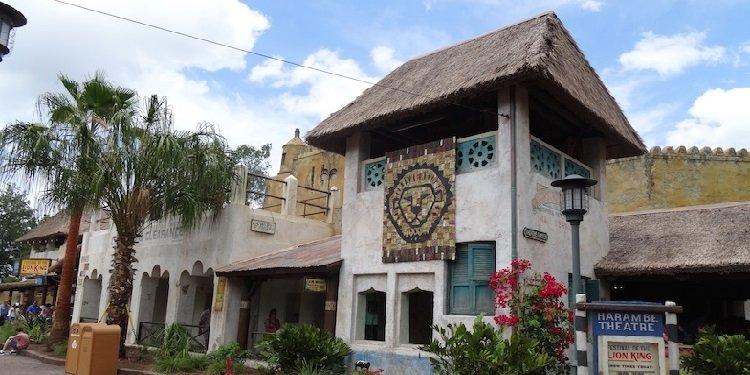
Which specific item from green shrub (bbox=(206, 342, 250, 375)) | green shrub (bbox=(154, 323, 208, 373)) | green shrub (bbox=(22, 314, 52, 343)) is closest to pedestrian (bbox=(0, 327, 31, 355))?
green shrub (bbox=(22, 314, 52, 343))

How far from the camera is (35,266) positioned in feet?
103

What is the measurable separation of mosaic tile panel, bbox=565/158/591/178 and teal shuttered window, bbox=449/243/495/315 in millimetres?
3050

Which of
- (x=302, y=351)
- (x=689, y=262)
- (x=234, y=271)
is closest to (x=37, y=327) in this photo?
(x=234, y=271)

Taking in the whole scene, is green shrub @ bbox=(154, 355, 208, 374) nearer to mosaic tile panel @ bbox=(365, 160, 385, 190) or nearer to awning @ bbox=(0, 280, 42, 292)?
mosaic tile panel @ bbox=(365, 160, 385, 190)

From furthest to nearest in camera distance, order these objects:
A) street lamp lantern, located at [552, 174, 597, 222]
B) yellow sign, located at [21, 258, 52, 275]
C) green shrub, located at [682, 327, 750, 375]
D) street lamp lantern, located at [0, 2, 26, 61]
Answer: yellow sign, located at [21, 258, 52, 275] → street lamp lantern, located at [552, 174, 597, 222] → green shrub, located at [682, 327, 750, 375] → street lamp lantern, located at [0, 2, 26, 61]

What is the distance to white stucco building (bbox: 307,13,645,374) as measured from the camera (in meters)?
11.0

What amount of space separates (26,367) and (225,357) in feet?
17.8

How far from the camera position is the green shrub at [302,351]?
12.0 m

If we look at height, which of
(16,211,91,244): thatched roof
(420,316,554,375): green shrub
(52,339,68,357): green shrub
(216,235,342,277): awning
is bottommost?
(52,339,68,357): green shrub

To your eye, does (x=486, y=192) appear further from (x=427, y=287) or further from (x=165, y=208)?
(x=165, y=208)

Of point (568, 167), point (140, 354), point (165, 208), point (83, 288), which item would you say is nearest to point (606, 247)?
point (568, 167)

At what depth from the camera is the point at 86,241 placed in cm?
2367

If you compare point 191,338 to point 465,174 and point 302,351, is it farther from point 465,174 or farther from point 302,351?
point 465,174

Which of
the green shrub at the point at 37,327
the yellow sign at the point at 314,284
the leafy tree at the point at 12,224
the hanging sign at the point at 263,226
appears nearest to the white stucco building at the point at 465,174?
the yellow sign at the point at 314,284
